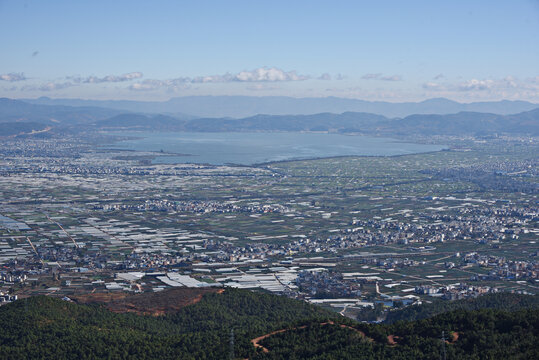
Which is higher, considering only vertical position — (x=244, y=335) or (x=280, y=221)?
(x=244, y=335)

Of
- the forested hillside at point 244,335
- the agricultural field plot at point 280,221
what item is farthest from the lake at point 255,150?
the forested hillside at point 244,335

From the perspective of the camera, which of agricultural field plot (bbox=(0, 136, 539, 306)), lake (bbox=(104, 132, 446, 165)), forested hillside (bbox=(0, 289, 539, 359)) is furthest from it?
lake (bbox=(104, 132, 446, 165))

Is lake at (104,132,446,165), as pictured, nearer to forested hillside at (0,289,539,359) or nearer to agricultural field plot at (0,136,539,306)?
agricultural field plot at (0,136,539,306)

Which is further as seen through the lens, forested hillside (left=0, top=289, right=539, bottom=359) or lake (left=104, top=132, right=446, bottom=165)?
lake (left=104, top=132, right=446, bottom=165)

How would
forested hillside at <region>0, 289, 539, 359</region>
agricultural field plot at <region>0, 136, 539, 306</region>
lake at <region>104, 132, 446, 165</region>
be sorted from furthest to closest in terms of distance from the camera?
lake at <region>104, 132, 446, 165</region>
agricultural field plot at <region>0, 136, 539, 306</region>
forested hillside at <region>0, 289, 539, 359</region>

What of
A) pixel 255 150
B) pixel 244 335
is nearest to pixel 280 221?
pixel 244 335

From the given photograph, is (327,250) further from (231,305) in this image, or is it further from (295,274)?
(231,305)

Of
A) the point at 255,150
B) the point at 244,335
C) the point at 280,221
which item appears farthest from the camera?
the point at 255,150

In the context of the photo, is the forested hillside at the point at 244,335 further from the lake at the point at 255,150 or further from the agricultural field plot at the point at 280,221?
the lake at the point at 255,150

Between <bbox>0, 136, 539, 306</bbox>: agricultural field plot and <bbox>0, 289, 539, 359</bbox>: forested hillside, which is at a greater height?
<bbox>0, 289, 539, 359</bbox>: forested hillside

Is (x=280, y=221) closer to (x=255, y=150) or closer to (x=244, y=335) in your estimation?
Answer: (x=244, y=335)

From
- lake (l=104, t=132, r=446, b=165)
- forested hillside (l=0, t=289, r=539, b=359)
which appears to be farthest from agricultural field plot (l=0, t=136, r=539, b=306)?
lake (l=104, t=132, r=446, b=165)
